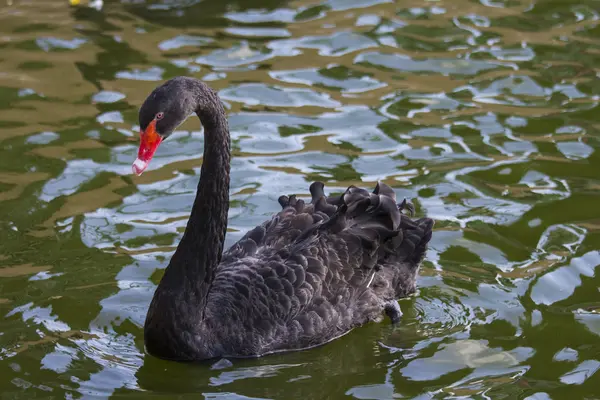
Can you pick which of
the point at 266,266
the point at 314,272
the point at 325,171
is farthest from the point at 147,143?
the point at 325,171

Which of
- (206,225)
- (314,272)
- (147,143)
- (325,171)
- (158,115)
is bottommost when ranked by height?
(325,171)

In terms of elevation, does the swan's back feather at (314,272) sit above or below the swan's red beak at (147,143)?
below

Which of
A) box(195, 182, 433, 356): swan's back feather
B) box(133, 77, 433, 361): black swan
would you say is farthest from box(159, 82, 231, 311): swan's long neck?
box(195, 182, 433, 356): swan's back feather

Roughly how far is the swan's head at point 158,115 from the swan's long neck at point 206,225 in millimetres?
277

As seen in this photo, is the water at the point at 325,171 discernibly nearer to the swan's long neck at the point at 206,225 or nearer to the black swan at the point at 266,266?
the black swan at the point at 266,266

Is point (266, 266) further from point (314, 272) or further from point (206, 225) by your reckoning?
point (206, 225)

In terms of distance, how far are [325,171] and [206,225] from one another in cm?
251

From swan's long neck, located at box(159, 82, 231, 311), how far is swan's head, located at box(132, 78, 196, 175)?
10.9 inches

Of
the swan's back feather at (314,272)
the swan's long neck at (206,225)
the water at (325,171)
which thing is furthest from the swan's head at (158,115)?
the water at (325,171)

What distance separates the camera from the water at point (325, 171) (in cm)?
577

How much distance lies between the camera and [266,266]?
6062mm

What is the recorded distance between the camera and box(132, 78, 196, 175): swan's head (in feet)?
17.5

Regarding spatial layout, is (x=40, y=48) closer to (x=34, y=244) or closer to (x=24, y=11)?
(x=24, y=11)

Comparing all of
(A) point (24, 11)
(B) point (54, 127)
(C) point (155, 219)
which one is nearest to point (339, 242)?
(C) point (155, 219)
